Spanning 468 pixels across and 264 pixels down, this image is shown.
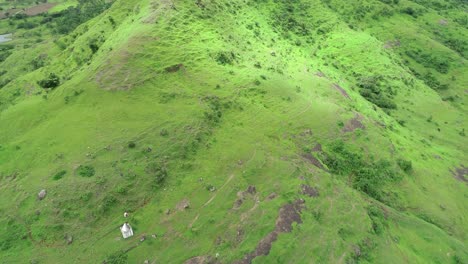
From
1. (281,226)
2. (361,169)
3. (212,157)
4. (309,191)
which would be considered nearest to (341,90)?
(361,169)

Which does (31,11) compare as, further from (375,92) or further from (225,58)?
(375,92)

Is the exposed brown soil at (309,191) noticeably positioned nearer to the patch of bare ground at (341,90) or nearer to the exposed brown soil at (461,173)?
the patch of bare ground at (341,90)

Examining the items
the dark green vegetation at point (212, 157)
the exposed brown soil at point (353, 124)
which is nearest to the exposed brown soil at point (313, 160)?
the dark green vegetation at point (212, 157)

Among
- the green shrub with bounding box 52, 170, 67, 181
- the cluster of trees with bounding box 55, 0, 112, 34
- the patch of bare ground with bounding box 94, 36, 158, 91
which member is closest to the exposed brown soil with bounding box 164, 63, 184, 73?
the patch of bare ground with bounding box 94, 36, 158, 91

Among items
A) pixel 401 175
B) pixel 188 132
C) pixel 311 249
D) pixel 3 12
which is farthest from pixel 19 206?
pixel 3 12

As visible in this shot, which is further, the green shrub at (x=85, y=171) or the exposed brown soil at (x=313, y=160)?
the exposed brown soil at (x=313, y=160)

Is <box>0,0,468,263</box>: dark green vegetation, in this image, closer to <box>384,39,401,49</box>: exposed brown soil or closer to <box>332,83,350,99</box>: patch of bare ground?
<box>332,83,350,99</box>: patch of bare ground

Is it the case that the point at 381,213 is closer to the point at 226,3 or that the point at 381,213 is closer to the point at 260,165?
the point at 260,165
